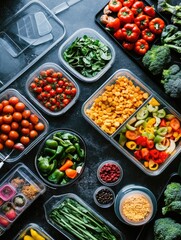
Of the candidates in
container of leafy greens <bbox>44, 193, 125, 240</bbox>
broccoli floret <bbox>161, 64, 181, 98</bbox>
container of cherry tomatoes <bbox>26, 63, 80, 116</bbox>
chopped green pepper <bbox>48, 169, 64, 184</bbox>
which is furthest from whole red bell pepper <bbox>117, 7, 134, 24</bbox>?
container of leafy greens <bbox>44, 193, 125, 240</bbox>

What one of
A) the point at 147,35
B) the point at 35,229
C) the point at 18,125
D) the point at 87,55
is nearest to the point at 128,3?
the point at 147,35

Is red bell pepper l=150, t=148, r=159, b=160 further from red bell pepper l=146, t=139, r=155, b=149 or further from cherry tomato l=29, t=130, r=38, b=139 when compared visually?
cherry tomato l=29, t=130, r=38, b=139

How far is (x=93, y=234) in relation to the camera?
360 centimetres

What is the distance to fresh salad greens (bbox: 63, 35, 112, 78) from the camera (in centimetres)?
373

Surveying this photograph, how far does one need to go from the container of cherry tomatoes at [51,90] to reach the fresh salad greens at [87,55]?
0.40 feet

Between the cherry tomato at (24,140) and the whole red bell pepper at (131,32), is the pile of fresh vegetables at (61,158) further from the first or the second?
the whole red bell pepper at (131,32)

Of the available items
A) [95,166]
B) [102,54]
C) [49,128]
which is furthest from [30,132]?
[102,54]

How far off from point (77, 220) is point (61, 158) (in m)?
0.46

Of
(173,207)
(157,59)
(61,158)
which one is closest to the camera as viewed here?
(173,207)

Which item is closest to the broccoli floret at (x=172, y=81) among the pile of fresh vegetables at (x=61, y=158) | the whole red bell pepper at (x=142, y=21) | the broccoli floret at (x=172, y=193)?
the whole red bell pepper at (x=142, y=21)

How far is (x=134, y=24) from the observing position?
3.72 m

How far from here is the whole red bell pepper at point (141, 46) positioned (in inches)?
146

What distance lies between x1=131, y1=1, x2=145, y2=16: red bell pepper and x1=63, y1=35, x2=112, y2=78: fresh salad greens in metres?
0.34

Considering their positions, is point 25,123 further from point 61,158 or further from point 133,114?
point 133,114
